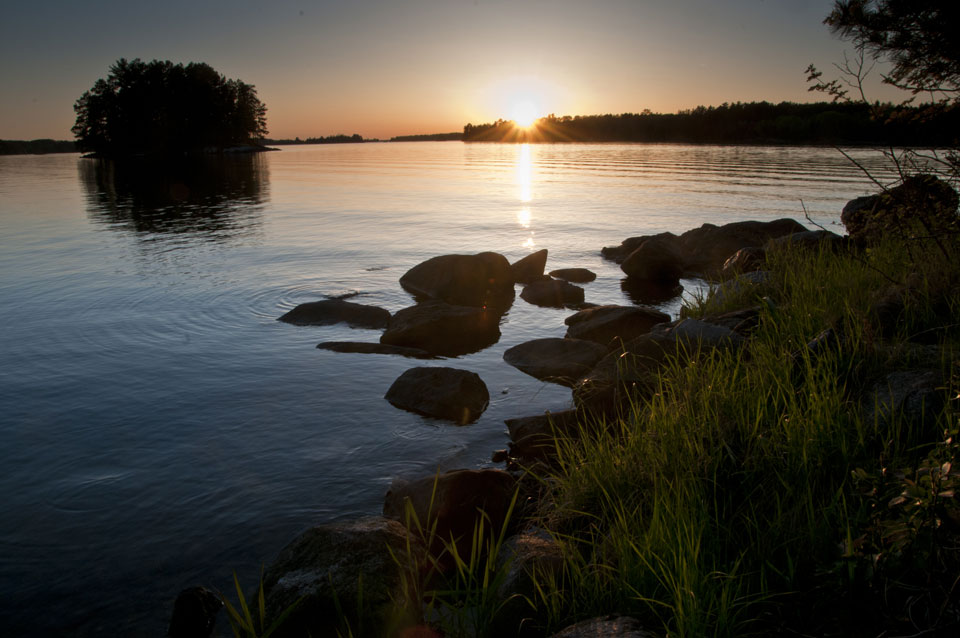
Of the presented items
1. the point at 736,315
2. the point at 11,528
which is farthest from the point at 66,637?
the point at 736,315

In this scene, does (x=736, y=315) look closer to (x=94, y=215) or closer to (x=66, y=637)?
(x=66, y=637)

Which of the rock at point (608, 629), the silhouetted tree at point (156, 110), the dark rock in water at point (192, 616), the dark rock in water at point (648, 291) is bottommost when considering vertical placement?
the dark rock in water at point (192, 616)

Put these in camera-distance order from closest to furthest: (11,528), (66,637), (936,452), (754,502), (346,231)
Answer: (936,452)
(754,502)
(66,637)
(11,528)
(346,231)

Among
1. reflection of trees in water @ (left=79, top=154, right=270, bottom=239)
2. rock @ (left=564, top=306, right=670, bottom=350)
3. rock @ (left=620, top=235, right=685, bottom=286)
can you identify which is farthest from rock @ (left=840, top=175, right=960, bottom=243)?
reflection of trees in water @ (left=79, top=154, right=270, bottom=239)

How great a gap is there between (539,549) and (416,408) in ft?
15.5

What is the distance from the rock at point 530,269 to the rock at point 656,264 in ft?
9.26

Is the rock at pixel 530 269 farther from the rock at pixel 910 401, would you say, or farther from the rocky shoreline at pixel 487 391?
the rock at pixel 910 401

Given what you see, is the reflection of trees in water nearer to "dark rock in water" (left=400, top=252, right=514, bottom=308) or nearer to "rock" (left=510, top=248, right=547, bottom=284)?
"dark rock in water" (left=400, top=252, right=514, bottom=308)

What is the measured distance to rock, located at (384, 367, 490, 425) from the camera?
862 centimetres

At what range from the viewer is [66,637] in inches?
185

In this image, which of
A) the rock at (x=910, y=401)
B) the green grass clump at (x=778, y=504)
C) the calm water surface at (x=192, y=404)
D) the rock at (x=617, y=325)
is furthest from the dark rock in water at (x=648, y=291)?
the rock at (x=910, y=401)

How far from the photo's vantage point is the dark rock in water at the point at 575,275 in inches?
725

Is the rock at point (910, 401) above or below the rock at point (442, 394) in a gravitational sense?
above

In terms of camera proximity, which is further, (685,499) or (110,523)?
(110,523)
